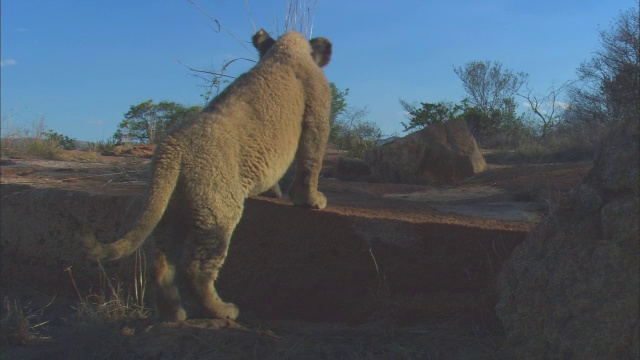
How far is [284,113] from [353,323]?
174 cm

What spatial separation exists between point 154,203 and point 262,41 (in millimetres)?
2463

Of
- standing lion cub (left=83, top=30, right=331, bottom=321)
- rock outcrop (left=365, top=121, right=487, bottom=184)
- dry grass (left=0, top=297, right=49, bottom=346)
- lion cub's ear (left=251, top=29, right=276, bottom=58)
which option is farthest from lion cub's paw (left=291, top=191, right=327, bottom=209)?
rock outcrop (left=365, top=121, right=487, bottom=184)

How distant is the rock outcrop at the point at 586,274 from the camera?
3221 millimetres

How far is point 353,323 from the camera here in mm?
4641

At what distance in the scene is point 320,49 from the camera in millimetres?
5957

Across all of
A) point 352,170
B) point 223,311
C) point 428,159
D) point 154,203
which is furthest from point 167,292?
point 428,159

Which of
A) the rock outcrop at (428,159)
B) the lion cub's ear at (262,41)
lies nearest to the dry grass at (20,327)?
the lion cub's ear at (262,41)

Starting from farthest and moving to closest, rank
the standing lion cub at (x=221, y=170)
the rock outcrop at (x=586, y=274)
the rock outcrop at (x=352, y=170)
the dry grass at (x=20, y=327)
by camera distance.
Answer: the rock outcrop at (x=352, y=170)
the dry grass at (x=20, y=327)
the standing lion cub at (x=221, y=170)
the rock outcrop at (x=586, y=274)

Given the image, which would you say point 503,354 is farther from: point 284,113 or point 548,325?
point 284,113

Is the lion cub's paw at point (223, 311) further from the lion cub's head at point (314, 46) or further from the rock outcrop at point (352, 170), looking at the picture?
the rock outcrop at point (352, 170)

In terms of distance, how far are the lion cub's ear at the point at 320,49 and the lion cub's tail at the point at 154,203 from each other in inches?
91.3

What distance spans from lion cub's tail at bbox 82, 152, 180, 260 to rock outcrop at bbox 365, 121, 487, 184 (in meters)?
5.53

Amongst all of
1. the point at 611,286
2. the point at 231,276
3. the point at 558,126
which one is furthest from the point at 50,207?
the point at 558,126

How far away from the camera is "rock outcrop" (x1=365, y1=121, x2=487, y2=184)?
360 inches
